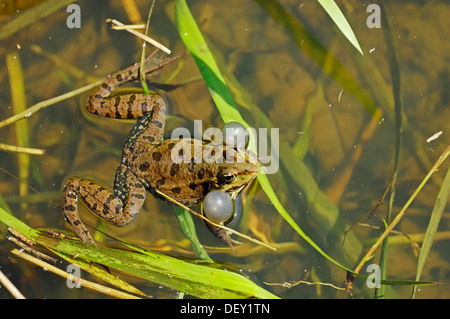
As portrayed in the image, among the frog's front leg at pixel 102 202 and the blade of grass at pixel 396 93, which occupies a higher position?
the blade of grass at pixel 396 93

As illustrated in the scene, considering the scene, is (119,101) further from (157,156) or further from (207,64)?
(207,64)

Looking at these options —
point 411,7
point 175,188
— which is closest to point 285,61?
point 411,7

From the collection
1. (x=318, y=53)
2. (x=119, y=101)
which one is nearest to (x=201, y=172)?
(x=119, y=101)

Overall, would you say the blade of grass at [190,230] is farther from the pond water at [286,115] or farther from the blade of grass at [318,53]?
the blade of grass at [318,53]

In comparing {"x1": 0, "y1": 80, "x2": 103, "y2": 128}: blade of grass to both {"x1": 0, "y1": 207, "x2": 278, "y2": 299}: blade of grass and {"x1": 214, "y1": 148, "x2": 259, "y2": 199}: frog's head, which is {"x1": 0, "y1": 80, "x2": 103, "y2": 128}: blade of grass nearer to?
{"x1": 0, "y1": 207, "x2": 278, "y2": 299}: blade of grass

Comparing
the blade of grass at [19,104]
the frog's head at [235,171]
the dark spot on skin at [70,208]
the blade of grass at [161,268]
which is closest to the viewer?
the blade of grass at [161,268]

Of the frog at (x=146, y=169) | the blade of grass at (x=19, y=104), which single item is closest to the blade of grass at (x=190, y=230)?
the frog at (x=146, y=169)

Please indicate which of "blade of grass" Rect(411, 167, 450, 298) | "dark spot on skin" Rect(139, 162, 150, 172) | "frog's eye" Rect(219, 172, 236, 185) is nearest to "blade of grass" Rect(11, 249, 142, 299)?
"dark spot on skin" Rect(139, 162, 150, 172)
